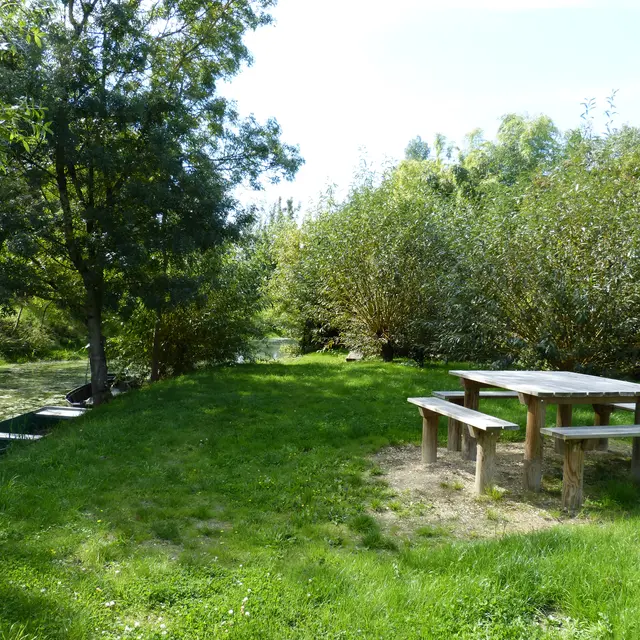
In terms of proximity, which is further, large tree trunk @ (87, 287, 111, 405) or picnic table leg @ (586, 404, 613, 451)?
large tree trunk @ (87, 287, 111, 405)

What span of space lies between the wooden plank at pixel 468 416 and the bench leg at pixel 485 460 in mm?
110

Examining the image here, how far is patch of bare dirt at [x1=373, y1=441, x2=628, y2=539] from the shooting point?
431 centimetres

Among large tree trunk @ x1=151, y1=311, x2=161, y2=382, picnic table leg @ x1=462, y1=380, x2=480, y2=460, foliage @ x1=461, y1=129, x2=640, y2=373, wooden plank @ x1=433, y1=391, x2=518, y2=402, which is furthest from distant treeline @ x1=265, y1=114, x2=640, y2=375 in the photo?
large tree trunk @ x1=151, y1=311, x2=161, y2=382

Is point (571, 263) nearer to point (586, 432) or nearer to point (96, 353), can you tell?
point (586, 432)

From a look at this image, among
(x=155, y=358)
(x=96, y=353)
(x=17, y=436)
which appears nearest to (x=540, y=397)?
(x=17, y=436)

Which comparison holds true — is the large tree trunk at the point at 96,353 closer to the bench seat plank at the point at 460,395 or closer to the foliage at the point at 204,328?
the foliage at the point at 204,328

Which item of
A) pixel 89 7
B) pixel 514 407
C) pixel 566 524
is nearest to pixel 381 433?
pixel 514 407

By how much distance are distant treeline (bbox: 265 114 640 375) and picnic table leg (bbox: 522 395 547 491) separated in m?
4.94

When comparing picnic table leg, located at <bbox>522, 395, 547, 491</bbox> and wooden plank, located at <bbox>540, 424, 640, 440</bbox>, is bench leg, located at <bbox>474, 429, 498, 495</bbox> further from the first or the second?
wooden plank, located at <bbox>540, 424, 640, 440</bbox>

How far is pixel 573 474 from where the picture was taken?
4613 millimetres

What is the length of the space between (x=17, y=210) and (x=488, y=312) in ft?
27.7

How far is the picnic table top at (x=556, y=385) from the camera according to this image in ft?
15.9

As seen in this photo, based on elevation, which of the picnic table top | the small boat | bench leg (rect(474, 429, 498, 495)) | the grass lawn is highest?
the picnic table top

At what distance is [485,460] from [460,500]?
41 cm
